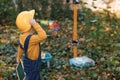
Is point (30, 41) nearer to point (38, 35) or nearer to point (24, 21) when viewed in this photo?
point (38, 35)

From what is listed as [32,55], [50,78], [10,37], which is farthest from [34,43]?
[10,37]

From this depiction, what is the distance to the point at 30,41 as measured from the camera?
16.0ft

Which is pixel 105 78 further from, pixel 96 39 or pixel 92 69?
pixel 96 39

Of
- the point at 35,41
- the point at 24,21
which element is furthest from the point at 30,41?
the point at 24,21

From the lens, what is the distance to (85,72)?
611cm

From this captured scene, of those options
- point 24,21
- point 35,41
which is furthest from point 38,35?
point 24,21

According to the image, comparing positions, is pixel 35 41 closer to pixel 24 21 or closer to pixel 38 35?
pixel 38 35

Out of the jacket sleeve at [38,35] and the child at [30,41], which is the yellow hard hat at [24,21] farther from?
the jacket sleeve at [38,35]

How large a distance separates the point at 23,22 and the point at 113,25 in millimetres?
4009

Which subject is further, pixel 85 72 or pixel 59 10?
pixel 59 10

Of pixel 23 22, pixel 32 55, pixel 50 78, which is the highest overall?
pixel 23 22

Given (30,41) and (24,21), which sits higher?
(24,21)

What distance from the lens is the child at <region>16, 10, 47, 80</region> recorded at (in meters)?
4.85

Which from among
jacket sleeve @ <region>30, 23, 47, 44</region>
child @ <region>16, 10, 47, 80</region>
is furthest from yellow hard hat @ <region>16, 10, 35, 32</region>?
jacket sleeve @ <region>30, 23, 47, 44</region>
